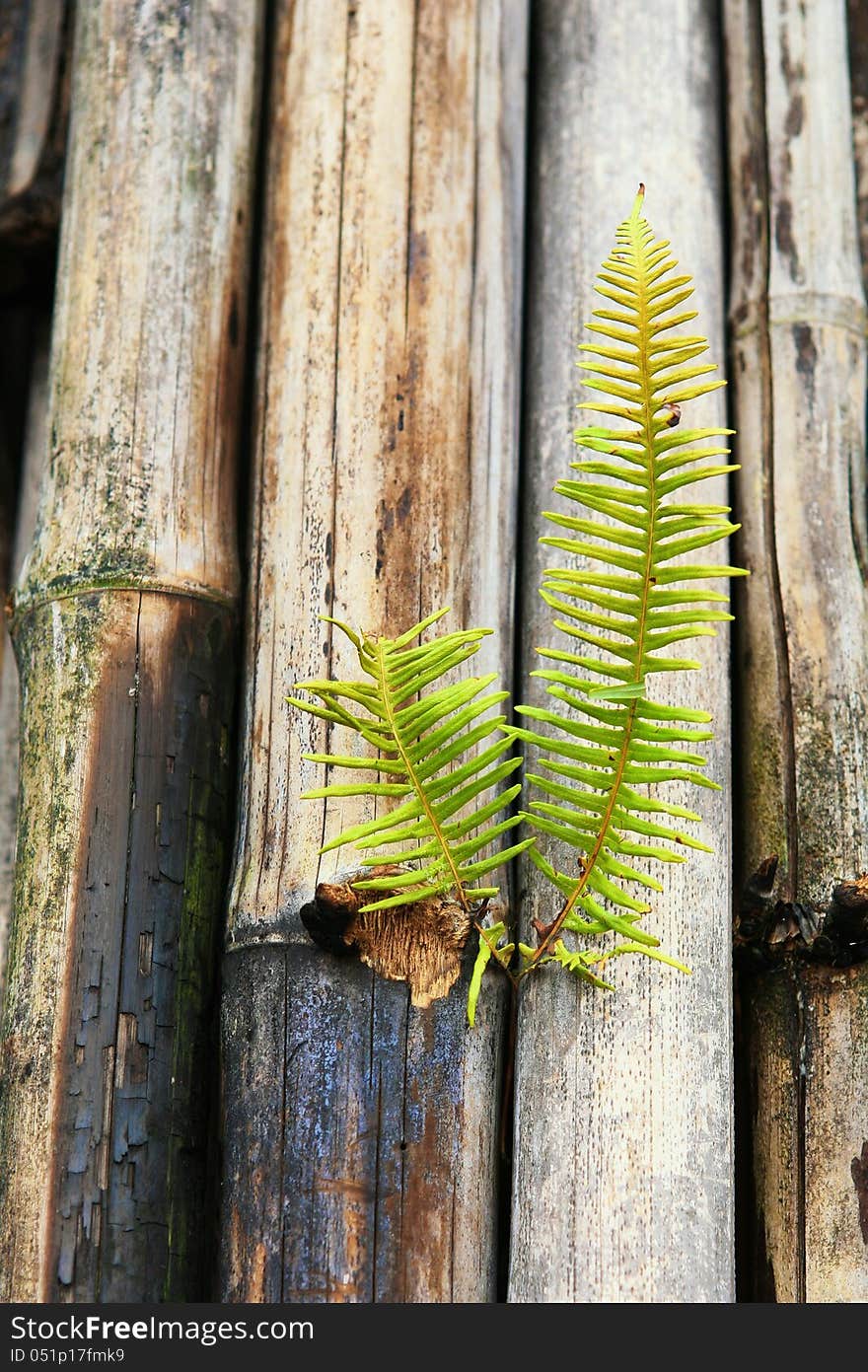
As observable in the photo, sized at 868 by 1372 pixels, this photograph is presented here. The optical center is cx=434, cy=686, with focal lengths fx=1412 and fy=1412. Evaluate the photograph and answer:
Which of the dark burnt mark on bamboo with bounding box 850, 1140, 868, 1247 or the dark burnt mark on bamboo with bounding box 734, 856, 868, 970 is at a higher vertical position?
the dark burnt mark on bamboo with bounding box 734, 856, 868, 970

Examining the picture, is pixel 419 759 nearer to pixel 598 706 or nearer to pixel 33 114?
pixel 598 706

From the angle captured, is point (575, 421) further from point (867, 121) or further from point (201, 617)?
point (867, 121)

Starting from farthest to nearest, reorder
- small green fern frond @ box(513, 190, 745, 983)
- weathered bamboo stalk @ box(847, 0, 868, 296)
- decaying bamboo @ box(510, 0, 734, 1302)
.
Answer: weathered bamboo stalk @ box(847, 0, 868, 296) → decaying bamboo @ box(510, 0, 734, 1302) → small green fern frond @ box(513, 190, 745, 983)

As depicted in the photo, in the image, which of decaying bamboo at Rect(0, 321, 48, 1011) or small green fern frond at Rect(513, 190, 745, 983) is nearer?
small green fern frond at Rect(513, 190, 745, 983)

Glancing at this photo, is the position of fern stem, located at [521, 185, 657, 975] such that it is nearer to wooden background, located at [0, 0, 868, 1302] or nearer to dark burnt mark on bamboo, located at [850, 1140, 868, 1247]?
wooden background, located at [0, 0, 868, 1302]

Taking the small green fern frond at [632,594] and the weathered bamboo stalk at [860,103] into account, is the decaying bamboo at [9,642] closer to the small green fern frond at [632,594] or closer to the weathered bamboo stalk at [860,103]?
the small green fern frond at [632,594]

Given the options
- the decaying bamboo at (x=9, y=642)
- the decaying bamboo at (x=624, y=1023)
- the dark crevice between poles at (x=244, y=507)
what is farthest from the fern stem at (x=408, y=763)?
the decaying bamboo at (x=9, y=642)

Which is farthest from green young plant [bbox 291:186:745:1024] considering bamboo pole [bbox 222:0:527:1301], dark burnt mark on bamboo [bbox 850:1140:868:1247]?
dark burnt mark on bamboo [bbox 850:1140:868:1247]
